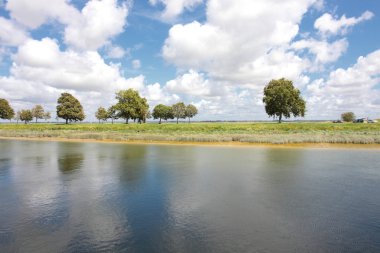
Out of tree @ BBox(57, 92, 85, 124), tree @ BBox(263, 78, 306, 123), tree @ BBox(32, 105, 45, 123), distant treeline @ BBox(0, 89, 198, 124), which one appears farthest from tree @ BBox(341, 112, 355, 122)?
tree @ BBox(32, 105, 45, 123)

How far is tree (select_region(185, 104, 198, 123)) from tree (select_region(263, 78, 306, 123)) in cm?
7234

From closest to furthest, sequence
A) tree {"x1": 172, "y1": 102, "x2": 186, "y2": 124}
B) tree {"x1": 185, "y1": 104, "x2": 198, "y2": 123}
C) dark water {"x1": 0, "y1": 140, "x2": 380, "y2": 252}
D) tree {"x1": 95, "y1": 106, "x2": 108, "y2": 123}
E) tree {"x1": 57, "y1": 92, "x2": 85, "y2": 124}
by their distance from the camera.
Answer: dark water {"x1": 0, "y1": 140, "x2": 380, "y2": 252} < tree {"x1": 57, "y1": 92, "x2": 85, "y2": 124} < tree {"x1": 95, "y1": 106, "x2": 108, "y2": 123} < tree {"x1": 172, "y1": 102, "x2": 186, "y2": 124} < tree {"x1": 185, "y1": 104, "x2": 198, "y2": 123}

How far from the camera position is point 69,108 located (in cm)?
8794

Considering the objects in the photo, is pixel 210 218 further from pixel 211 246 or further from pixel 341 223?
pixel 341 223

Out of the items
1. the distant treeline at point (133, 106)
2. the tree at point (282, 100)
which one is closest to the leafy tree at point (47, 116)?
the distant treeline at point (133, 106)

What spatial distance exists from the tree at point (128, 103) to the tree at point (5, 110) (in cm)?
4319

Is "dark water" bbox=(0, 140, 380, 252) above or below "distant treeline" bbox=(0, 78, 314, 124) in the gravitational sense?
below

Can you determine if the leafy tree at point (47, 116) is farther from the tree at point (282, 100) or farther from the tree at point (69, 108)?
the tree at point (282, 100)

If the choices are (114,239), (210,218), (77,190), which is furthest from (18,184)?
(210,218)

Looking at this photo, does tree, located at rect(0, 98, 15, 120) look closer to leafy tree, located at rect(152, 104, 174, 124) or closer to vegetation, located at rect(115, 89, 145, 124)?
vegetation, located at rect(115, 89, 145, 124)

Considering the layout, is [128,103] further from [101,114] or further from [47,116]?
[47,116]

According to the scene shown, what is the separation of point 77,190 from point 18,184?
12.1ft

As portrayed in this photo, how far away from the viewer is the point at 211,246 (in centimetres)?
758

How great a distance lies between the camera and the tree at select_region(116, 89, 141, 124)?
273ft
